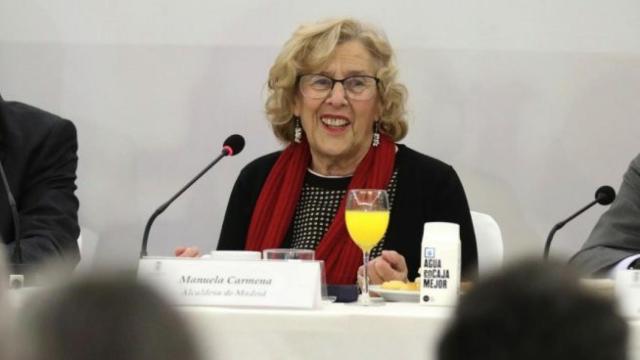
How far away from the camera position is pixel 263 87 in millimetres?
4043

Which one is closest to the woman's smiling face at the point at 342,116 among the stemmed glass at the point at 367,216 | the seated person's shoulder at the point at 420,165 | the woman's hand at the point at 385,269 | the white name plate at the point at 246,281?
the seated person's shoulder at the point at 420,165

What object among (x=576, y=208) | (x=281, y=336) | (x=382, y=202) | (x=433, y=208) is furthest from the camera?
(x=576, y=208)

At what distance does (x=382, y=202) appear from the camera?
93.2 inches

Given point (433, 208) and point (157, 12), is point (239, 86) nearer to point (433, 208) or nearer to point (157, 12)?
point (157, 12)

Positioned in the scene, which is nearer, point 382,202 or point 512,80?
point 382,202

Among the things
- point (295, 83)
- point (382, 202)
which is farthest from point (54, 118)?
point (382, 202)

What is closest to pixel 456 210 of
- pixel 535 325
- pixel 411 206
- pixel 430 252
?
pixel 411 206

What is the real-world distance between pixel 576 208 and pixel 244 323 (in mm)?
2363

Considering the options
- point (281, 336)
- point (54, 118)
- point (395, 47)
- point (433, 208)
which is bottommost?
point (281, 336)

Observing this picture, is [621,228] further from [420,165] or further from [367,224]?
[367,224]

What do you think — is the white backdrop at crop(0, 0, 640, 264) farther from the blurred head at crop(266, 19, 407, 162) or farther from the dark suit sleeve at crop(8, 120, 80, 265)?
the dark suit sleeve at crop(8, 120, 80, 265)

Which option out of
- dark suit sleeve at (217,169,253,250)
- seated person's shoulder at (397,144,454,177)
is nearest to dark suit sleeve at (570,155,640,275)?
seated person's shoulder at (397,144,454,177)

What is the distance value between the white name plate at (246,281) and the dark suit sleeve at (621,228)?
1132 mm

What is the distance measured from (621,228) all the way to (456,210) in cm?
45
